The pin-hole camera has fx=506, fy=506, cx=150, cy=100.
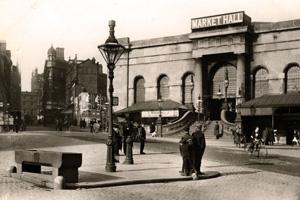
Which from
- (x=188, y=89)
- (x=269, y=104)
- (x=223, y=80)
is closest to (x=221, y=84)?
(x=223, y=80)

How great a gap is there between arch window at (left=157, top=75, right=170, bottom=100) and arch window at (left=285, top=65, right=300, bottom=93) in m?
12.6

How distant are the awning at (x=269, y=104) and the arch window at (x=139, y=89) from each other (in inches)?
622

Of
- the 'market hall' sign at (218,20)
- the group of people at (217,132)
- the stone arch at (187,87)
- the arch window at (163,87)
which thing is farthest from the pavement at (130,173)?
the arch window at (163,87)

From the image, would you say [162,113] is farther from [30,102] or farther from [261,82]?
[30,102]

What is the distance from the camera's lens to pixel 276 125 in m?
39.5

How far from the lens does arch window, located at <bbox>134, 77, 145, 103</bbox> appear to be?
5353 centimetres

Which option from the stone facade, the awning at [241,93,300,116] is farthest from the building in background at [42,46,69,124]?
the awning at [241,93,300,116]

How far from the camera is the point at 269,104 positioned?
38125 mm

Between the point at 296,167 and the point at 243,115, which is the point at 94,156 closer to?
the point at 296,167

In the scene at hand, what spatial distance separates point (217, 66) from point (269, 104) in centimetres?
1111

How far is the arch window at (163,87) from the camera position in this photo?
5180 cm

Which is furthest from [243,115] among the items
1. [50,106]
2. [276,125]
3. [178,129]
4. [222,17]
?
[50,106]

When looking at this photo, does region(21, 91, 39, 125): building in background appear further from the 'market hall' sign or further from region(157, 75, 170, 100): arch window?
the 'market hall' sign

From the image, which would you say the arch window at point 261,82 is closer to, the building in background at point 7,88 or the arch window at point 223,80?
the arch window at point 223,80
